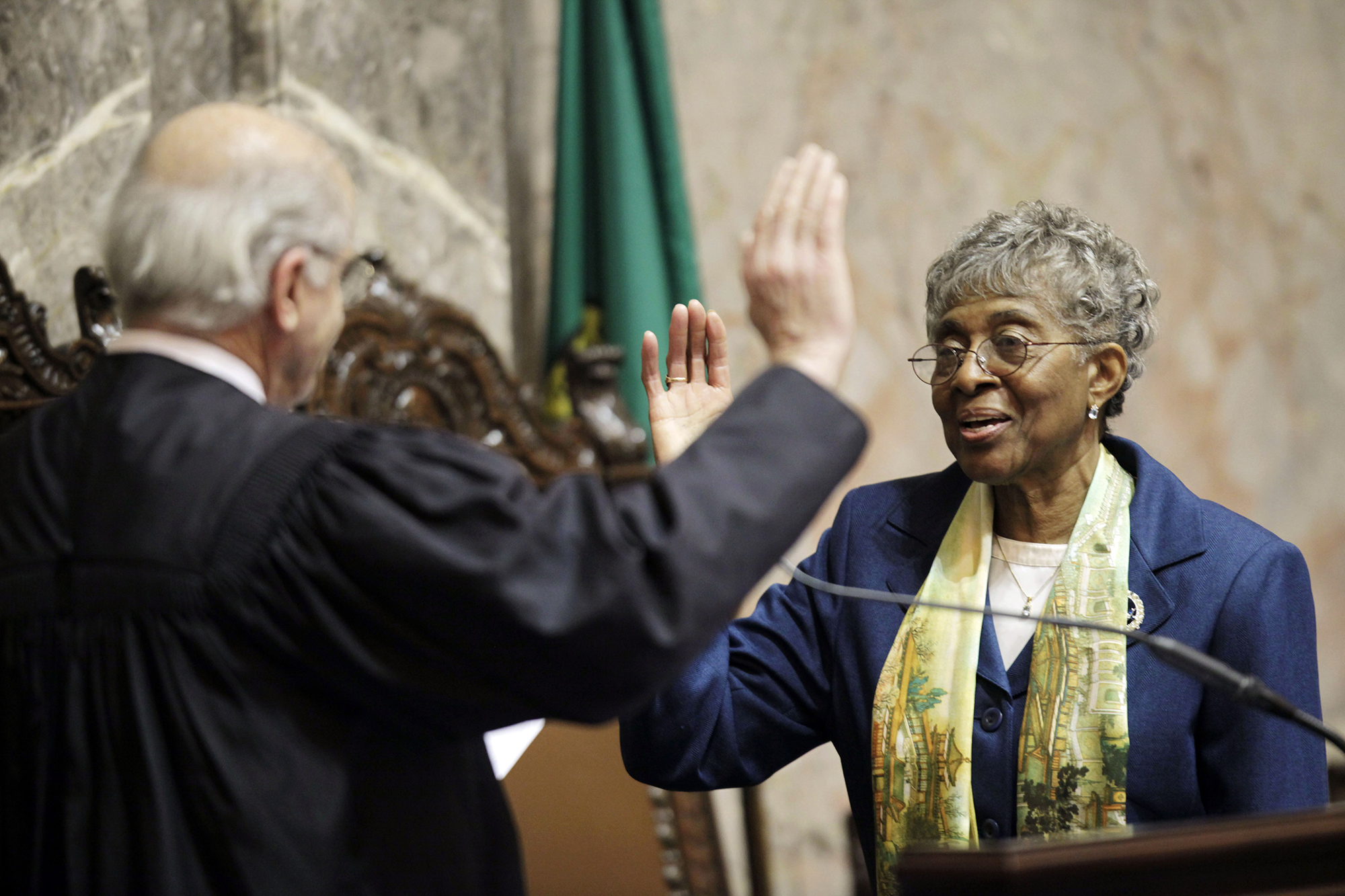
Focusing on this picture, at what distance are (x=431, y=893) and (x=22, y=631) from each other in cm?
46

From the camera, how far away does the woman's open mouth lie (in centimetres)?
188

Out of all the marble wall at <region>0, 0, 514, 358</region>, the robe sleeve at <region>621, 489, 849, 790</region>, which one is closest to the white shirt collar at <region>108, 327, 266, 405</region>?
the robe sleeve at <region>621, 489, 849, 790</region>

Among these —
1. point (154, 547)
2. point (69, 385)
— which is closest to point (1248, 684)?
point (154, 547)

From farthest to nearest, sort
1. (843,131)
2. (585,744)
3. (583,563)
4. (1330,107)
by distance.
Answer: (1330,107) < (843,131) < (585,744) < (583,563)

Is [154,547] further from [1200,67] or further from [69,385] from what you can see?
[1200,67]

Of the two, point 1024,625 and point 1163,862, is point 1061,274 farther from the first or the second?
point 1163,862

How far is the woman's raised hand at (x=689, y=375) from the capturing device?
5.85 ft

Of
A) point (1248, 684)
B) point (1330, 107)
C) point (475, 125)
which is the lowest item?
point (1248, 684)

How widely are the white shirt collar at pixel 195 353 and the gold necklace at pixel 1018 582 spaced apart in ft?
3.74

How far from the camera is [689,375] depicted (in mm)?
1834

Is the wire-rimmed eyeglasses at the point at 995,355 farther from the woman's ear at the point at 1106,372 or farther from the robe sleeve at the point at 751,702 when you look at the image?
the robe sleeve at the point at 751,702

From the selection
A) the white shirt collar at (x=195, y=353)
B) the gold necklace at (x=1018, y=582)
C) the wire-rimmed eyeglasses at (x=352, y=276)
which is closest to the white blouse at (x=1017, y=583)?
the gold necklace at (x=1018, y=582)

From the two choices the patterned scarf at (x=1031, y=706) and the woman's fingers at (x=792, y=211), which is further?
the patterned scarf at (x=1031, y=706)

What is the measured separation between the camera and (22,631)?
1.20 meters
